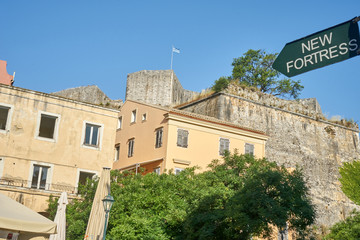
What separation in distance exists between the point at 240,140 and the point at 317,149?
11638mm

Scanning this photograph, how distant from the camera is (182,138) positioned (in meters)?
27.3

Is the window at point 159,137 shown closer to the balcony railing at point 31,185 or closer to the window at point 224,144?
the window at point 224,144

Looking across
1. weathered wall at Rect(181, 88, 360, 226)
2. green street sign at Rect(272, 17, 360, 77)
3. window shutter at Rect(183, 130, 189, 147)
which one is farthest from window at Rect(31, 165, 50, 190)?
green street sign at Rect(272, 17, 360, 77)

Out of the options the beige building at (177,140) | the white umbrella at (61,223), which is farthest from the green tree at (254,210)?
the beige building at (177,140)

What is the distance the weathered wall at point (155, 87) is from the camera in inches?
1625

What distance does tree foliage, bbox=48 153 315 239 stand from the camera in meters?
15.5

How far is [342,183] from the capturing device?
37.9 metres

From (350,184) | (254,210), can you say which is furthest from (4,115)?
(350,184)

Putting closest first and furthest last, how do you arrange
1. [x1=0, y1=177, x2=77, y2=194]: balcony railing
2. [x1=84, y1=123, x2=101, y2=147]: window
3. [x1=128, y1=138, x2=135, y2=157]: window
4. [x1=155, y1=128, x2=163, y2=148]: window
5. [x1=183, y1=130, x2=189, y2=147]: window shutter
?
[x1=0, y1=177, x2=77, y2=194]: balcony railing
[x1=84, y1=123, x2=101, y2=147]: window
[x1=183, y1=130, x2=189, y2=147]: window shutter
[x1=155, y1=128, x2=163, y2=148]: window
[x1=128, y1=138, x2=135, y2=157]: window

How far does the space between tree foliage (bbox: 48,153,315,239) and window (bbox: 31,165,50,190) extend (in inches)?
89.9

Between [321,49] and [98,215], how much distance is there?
34.1ft

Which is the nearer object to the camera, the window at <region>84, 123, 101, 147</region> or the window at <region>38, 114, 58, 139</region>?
the window at <region>38, 114, 58, 139</region>

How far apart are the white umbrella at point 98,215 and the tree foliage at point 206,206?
2.50 meters

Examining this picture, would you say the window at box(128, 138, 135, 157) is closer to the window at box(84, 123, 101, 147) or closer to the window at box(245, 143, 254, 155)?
the window at box(84, 123, 101, 147)
